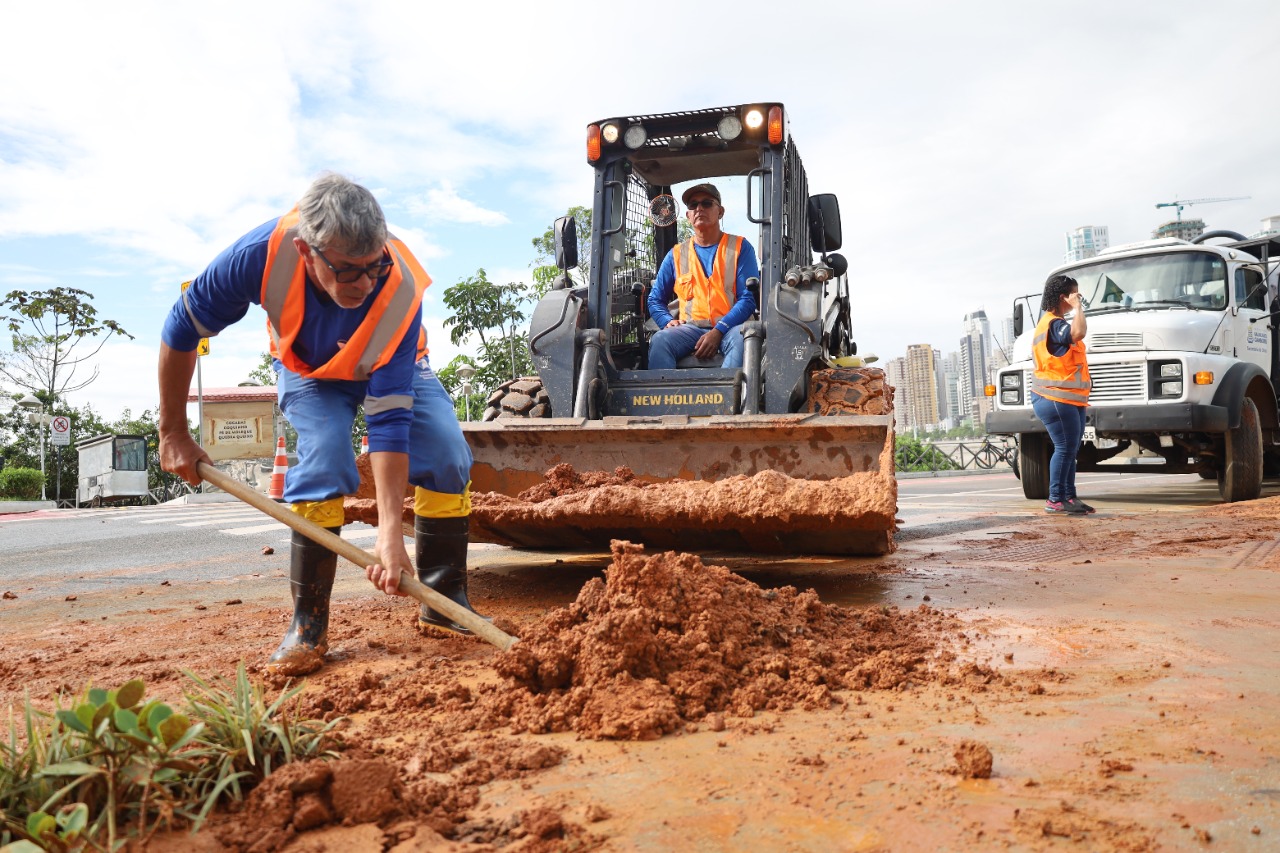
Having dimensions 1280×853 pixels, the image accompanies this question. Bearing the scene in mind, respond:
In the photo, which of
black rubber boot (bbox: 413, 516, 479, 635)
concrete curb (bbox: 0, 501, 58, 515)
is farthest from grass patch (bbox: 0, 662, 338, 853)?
concrete curb (bbox: 0, 501, 58, 515)

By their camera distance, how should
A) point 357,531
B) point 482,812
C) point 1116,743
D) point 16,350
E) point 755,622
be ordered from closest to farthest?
point 482,812, point 1116,743, point 755,622, point 357,531, point 16,350

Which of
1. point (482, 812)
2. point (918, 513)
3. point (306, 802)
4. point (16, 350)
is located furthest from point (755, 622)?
point (16, 350)

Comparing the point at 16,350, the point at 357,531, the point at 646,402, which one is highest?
the point at 16,350

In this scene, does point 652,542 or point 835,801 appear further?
point 652,542

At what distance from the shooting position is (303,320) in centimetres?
292

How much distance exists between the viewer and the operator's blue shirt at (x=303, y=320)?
2826 millimetres

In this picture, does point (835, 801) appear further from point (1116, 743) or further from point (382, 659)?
point (382, 659)

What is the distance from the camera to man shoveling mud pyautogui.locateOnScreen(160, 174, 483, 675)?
8.53 ft

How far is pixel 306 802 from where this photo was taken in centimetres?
166

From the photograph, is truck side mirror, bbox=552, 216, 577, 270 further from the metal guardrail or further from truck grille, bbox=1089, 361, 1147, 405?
the metal guardrail

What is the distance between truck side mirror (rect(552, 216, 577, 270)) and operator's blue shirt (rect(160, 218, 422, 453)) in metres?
3.18

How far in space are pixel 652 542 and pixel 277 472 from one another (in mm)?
2481

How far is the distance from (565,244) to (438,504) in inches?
119

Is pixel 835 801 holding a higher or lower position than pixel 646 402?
lower
